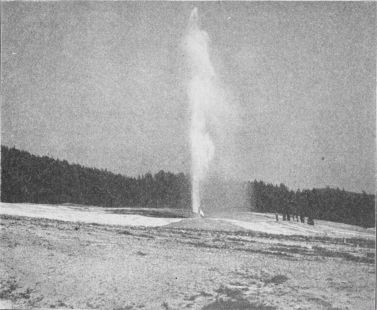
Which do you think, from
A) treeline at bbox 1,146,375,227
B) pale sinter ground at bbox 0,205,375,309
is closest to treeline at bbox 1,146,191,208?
treeline at bbox 1,146,375,227

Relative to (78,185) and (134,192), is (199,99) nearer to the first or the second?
(134,192)

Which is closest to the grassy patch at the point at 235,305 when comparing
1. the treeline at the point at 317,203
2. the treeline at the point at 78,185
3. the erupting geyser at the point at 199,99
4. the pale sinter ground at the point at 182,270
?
the pale sinter ground at the point at 182,270

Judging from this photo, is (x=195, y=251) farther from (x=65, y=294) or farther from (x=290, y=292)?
(x=65, y=294)

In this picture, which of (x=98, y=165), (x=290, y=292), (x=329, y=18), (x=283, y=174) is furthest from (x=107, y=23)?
(x=290, y=292)

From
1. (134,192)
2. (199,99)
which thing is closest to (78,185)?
(134,192)

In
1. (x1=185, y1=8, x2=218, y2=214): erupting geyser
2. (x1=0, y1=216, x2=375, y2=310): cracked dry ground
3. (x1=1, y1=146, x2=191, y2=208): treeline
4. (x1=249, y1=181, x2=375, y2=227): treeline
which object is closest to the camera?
(x1=0, y1=216, x2=375, y2=310): cracked dry ground

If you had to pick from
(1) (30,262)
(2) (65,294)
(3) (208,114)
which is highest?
(3) (208,114)

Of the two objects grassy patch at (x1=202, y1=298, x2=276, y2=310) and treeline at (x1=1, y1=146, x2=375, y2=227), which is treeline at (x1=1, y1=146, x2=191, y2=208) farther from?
grassy patch at (x1=202, y1=298, x2=276, y2=310)

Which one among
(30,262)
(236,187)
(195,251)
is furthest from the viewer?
(236,187)
